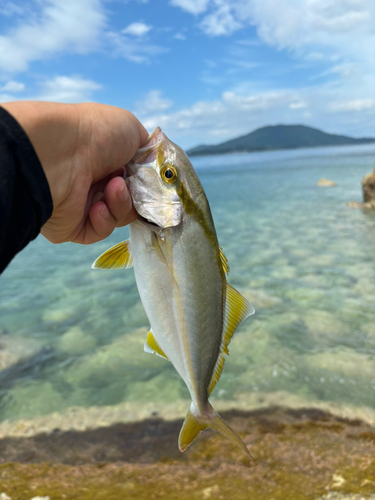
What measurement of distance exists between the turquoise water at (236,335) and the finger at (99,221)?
3.94m

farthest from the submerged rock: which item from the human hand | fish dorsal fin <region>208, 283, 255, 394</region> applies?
the human hand

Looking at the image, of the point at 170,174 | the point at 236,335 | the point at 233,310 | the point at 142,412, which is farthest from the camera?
the point at 236,335

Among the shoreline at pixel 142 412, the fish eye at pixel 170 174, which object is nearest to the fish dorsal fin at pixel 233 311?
the fish eye at pixel 170 174

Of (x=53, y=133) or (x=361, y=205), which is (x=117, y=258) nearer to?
(x=53, y=133)

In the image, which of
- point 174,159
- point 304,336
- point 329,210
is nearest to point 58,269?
point 304,336

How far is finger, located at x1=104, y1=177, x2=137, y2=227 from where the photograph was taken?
2.19 meters

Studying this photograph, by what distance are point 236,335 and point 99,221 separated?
18.2ft

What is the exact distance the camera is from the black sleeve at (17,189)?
1.49 meters

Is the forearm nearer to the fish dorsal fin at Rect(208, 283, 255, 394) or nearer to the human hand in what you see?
the human hand

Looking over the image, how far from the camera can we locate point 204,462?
14.4 feet

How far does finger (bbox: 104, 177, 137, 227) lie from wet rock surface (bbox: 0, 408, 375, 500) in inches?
121

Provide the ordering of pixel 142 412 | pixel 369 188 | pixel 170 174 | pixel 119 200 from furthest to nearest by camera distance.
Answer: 1. pixel 369 188
2. pixel 142 412
3. pixel 119 200
4. pixel 170 174

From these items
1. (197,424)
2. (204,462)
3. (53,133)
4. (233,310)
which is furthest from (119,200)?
(204,462)

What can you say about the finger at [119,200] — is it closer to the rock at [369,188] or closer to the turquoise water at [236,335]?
the turquoise water at [236,335]
